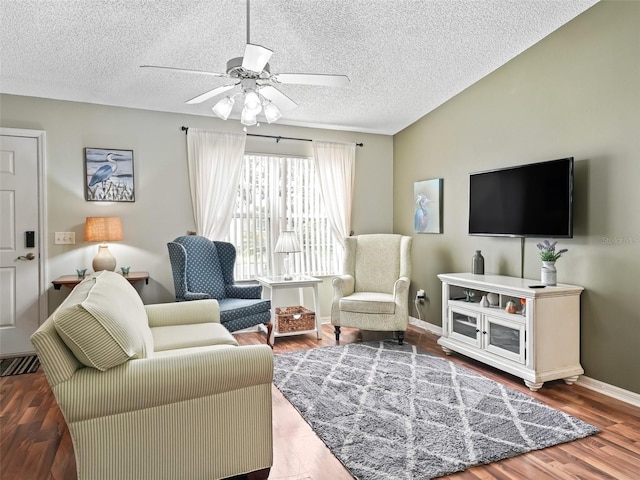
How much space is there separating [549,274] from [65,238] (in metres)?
4.30

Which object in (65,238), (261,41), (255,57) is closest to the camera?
(255,57)

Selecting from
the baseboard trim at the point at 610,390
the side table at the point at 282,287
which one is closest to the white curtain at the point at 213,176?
the side table at the point at 282,287

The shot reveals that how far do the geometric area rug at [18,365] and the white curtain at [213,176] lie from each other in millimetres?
1886

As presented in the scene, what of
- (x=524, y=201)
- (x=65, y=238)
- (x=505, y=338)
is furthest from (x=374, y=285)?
(x=65, y=238)

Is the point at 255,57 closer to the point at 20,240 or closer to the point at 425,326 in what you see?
the point at 20,240

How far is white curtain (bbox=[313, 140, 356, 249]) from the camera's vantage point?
4941 mm

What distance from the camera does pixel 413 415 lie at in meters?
2.53

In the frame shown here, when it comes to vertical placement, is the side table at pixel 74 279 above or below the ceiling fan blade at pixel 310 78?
below

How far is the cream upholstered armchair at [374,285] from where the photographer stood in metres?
4.04

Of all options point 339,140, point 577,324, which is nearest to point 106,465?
point 577,324

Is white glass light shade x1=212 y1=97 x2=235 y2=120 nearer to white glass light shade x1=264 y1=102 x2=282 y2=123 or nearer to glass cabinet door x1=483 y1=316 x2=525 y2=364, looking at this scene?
white glass light shade x1=264 y1=102 x2=282 y2=123

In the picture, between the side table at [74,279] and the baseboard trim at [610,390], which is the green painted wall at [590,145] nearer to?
the baseboard trim at [610,390]

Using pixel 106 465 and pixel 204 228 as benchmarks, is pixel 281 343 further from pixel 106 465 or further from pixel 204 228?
pixel 106 465

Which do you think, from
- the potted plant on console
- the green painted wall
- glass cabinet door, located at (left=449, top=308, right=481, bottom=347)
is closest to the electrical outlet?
glass cabinet door, located at (left=449, top=308, right=481, bottom=347)
